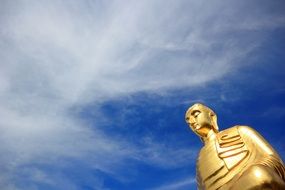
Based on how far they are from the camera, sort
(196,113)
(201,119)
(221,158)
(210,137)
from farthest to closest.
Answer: (196,113) → (201,119) → (210,137) → (221,158)

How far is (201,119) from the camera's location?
767cm

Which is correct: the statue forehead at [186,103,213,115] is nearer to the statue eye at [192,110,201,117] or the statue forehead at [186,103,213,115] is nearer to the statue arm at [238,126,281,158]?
the statue eye at [192,110,201,117]

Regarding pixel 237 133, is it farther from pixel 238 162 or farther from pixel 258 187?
pixel 258 187

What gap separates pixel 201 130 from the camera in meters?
7.64

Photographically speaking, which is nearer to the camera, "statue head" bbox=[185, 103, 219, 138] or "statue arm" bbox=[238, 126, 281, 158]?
"statue arm" bbox=[238, 126, 281, 158]

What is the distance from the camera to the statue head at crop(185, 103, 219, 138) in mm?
7629

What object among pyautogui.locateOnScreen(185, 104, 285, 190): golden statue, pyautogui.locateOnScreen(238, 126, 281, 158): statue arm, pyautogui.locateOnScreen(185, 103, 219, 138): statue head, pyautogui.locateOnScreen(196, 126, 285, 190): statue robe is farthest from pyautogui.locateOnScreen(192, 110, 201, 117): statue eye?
pyautogui.locateOnScreen(238, 126, 281, 158): statue arm

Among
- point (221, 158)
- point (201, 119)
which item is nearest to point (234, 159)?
point (221, 158)

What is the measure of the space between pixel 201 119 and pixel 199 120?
5cm

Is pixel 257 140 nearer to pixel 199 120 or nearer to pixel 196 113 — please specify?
pixel 199 120

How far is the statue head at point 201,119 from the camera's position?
25.0 feet

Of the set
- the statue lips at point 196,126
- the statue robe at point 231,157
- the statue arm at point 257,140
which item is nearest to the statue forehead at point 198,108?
the statue lips at point 196,126

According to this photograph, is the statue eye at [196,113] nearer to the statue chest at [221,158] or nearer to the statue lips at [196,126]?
the statue lips at [196,126]

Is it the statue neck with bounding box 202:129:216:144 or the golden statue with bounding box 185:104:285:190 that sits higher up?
the statue neck with bounding box 202:129:216:144
